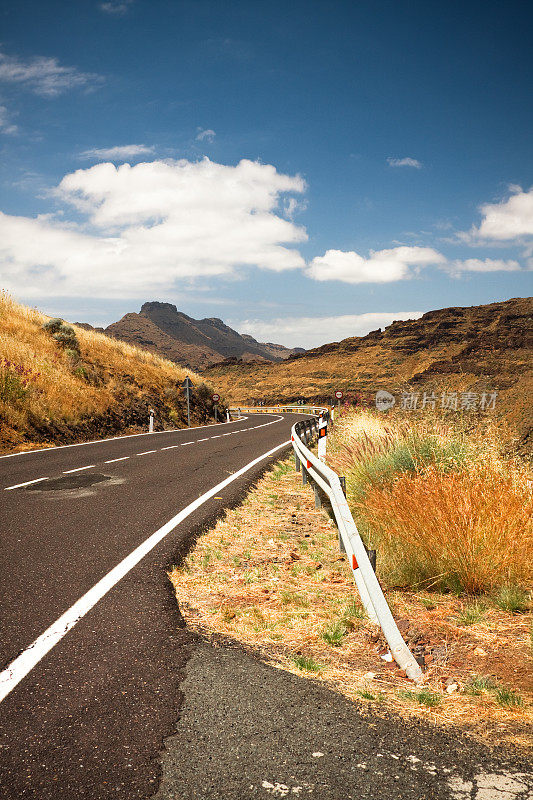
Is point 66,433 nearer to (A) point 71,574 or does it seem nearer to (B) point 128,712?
(A) point 71,574

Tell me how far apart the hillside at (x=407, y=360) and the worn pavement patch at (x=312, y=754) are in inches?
2152

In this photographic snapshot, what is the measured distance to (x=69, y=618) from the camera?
3.80m

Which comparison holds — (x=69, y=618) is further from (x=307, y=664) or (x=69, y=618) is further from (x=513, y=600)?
(x=513, y=600)

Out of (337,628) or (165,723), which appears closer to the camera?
(165,723)

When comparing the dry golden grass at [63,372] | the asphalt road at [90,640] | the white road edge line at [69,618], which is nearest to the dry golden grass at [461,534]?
the asphalt road at [90,640]

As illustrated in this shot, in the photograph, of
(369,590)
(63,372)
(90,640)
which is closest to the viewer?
(90,640)

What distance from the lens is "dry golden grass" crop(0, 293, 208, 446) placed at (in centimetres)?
1775

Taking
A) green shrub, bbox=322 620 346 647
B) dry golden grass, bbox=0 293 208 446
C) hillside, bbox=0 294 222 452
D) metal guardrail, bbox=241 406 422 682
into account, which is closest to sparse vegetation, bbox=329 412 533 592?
metal guardrail, bbox=241 406 422 682

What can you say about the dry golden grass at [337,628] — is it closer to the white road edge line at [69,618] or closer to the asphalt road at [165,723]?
the asphalt road at [165,723]

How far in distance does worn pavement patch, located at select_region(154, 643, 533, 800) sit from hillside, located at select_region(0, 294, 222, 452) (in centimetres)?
1435

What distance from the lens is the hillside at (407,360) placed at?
237 feet

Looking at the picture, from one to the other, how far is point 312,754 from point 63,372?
2135cm

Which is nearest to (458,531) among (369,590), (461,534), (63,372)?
(461,534)

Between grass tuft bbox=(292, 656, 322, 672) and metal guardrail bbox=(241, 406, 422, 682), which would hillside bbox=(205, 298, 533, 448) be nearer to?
metal guardrail bbox=(241, 406, 422, 682)
